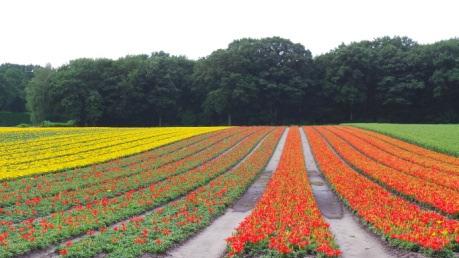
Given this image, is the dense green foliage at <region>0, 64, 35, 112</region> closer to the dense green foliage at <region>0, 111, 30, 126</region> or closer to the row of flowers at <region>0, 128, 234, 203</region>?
the dense green foliage at <region>0, 111, 30, 126</region>

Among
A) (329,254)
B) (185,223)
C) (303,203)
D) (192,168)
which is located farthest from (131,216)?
(192,168)

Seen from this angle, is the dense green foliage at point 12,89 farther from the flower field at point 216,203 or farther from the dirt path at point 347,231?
the dirt path at point 347,231

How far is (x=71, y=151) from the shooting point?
3241 centimetres

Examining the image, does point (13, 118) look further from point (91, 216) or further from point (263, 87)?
point (91, 216)

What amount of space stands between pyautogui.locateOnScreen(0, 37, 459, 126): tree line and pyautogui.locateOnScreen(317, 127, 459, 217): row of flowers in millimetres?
60388

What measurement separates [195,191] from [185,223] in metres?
4.86

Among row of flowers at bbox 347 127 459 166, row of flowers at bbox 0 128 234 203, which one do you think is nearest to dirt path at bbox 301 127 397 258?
row of flowers at bbox 0 128 234 203

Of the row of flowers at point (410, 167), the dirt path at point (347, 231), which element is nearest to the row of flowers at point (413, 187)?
the row of flowers at point (410, 167)

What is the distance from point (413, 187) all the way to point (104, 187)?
1142 centimetres

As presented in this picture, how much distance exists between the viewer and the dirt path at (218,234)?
10.3 meters

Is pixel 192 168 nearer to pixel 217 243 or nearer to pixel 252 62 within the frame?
pixel 217 243

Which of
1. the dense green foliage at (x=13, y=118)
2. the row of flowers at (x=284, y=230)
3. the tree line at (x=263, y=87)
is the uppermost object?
the tree line at (x=263, y=87)

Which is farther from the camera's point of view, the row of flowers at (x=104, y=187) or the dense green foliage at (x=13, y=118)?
the dense green foliage at (x=13, y=118)

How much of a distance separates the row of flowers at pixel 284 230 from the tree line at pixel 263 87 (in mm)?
67738
